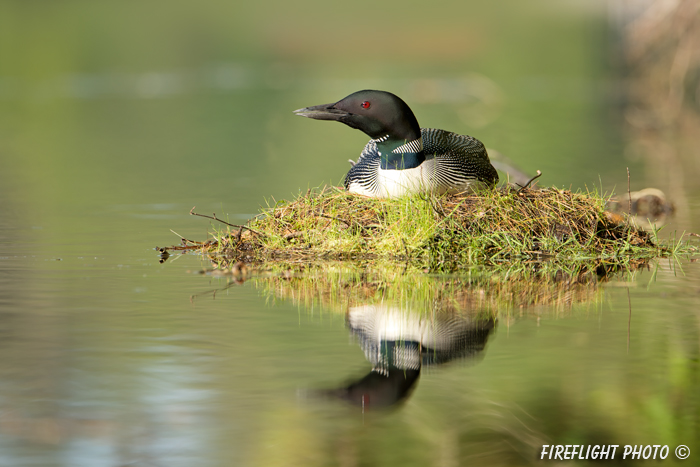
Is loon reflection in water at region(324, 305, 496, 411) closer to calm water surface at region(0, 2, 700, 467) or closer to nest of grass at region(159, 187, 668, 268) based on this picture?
calm water surface at region(0, 2, 700, 467)

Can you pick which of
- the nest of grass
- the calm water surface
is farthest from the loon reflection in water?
the nest of grass

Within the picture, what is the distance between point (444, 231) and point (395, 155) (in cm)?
70

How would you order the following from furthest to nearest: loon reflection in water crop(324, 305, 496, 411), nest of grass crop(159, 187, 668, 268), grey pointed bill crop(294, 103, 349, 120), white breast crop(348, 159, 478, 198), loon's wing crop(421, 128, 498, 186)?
loon's wing crop(421, 128, 498, 186) → white breast crop(348, 159, 478, 198) → grey pointed bill crop(294, 103, 349, 120) → nest of grass crop(159, 187, 668, 268) → loon reflection in water crop(324, 305, 496, 411)

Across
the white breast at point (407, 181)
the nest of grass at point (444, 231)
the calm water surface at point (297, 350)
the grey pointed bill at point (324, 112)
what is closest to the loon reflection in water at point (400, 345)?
the calm water surface at point (297, 350)

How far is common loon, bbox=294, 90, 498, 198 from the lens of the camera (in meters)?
7.57

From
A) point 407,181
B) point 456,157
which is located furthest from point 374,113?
point 456,157

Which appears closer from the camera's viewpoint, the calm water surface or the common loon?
the calm water surface

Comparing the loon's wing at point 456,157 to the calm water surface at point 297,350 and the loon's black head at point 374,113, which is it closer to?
the loon's black head at point 374,113

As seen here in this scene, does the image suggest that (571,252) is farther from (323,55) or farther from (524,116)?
(323,55)

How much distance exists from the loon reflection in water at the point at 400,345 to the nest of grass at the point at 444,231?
4.92 feet

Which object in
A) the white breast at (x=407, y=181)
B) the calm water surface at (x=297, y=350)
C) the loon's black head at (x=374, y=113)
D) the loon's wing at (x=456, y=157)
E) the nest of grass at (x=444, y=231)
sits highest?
the loon's black head at (x=374, y=113)

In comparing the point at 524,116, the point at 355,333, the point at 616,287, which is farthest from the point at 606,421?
the point at 524,116

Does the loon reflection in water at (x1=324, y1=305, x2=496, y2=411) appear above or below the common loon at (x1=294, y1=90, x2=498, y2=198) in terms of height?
below

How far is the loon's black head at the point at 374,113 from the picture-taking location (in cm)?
756
